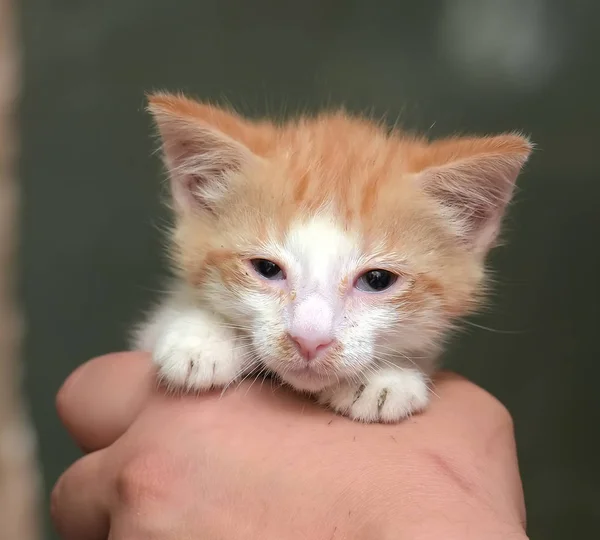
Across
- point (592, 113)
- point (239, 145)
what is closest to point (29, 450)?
point (239, 145)

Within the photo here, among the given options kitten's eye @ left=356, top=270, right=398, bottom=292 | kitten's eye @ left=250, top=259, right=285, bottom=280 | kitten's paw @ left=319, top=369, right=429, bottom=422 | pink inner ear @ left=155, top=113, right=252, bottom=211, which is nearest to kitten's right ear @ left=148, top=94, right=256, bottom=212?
pink inner ear @ left=155, top=113, right=252, bottom=211

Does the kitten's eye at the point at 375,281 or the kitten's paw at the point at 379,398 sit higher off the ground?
the kitten's eye at the point at 375,281

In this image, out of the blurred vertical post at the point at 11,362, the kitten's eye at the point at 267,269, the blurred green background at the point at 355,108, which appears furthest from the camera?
the blurred green background at the point at 355,108

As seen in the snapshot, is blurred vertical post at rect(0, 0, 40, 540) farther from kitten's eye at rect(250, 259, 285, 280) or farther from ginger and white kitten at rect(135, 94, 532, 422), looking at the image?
kitten's eye at rect(250, 259, 285, 280)

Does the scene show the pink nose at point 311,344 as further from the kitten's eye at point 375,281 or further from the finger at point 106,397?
the finger at point 106,397

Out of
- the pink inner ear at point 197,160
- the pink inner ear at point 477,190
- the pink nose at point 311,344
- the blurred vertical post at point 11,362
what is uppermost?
the pink inner ear at point 477,190

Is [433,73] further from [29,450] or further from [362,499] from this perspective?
[29,450]

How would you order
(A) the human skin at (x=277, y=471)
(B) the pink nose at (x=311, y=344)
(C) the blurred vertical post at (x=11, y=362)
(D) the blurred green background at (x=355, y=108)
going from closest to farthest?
(A) the human skin at (x=277, y=471) → (B) the pink nose at (x=311, y=344) → (C) the blurred vertical post at (x=11, y=362) → (D) the blurred green background at (x=355, y=108)

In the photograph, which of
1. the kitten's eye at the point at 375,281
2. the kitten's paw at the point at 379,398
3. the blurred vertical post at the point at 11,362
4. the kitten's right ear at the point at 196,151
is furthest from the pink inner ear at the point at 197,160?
the blurred vertical post at the point at 11,362
